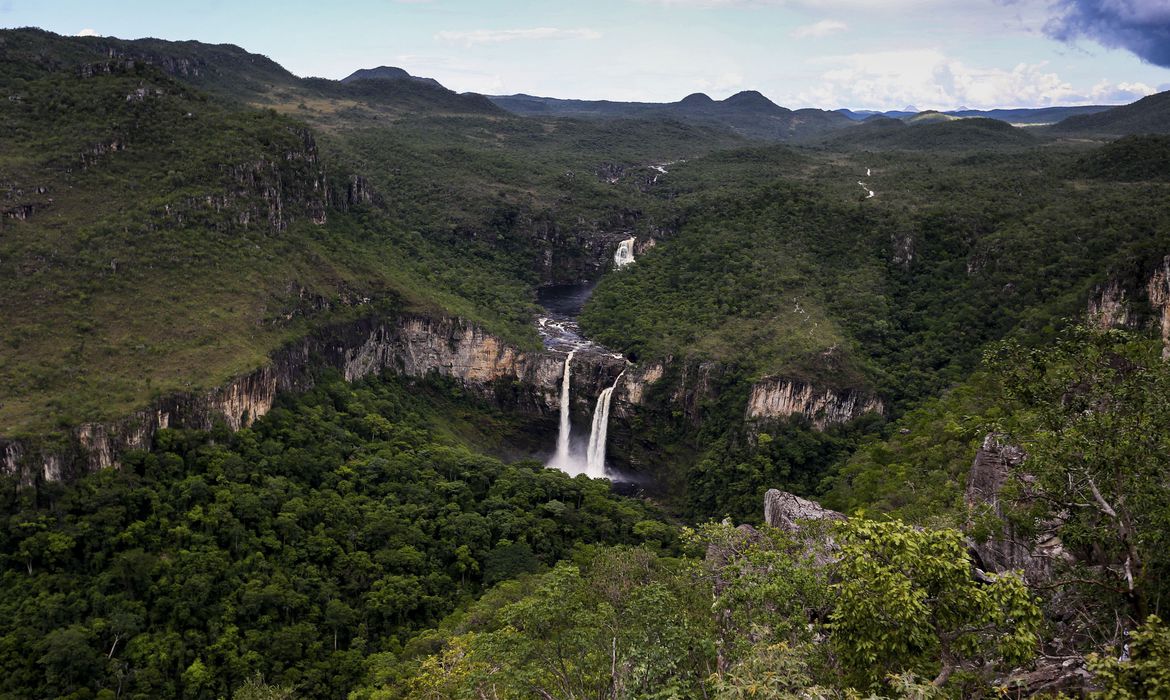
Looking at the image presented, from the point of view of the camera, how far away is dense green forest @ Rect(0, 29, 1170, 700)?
13.6 metres

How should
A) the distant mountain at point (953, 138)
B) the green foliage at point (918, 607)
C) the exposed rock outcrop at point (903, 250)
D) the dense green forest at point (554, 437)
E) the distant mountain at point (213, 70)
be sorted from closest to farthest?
the green foliage at point (918, 607)
the dense green forest at point (554, 437)
the distant mountain at point (213, 70)
the exposed rock outcrop at point (903, 250)
the distant mountain at point (953, 138)

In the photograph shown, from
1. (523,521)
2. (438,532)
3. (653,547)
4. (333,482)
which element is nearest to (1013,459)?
(653,547)

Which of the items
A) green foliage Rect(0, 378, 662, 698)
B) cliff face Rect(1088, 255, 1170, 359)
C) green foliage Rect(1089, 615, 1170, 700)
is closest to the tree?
green foliage Rect(1089, 615, 1170, 700)

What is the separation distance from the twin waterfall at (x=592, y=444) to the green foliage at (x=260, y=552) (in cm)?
1495

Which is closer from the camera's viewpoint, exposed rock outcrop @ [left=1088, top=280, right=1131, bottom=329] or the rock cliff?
the rock cliff

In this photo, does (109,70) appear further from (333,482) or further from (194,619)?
(194,619)

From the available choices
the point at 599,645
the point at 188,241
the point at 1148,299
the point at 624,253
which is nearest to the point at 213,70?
the point at 624,253

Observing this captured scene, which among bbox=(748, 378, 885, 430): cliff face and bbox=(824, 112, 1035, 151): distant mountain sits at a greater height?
bbox=(824, 112, 1035, 151): distant mountain

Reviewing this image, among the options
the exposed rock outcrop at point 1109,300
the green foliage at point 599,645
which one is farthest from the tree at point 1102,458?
the exposed rock outcrop at point 1109,300

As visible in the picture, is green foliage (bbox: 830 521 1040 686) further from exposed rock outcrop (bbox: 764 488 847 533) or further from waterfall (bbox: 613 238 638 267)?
waterfall (bbox: 613 238 638 267)

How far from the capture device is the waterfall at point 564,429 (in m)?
65.8

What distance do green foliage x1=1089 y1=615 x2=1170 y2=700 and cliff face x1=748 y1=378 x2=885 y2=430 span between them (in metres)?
45.9

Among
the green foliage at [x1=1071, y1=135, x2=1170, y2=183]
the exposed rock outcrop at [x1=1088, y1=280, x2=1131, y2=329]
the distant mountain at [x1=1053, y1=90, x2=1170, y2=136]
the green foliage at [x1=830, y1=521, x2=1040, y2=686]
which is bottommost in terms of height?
the green foliage at [x1=830, y1=521, x2=1040, y2=686]

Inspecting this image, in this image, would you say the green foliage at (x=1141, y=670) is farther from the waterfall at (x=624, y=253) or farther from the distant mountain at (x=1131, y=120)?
Result: the distant mountain at (x=1131, y=120)
